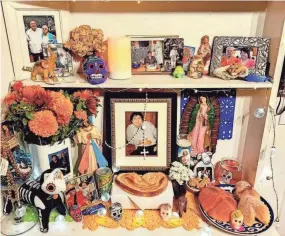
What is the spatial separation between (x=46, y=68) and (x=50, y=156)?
11.9 inches

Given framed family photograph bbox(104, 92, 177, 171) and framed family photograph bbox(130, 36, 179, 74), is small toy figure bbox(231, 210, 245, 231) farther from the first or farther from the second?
framed family photograph bbox(130, 36, 179, 74)

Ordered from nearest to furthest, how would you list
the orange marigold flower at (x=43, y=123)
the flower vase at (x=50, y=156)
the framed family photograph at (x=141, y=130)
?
1. the orange marigold flower at (x=43, y=123)
2. the flower vase at (x=50, y=156)
3. the framed family photograph at (x=141, y=130)

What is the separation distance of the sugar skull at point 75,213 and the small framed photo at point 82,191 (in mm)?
17

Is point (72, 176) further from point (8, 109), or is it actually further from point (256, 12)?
point (256, 12)

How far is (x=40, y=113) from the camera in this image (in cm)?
94

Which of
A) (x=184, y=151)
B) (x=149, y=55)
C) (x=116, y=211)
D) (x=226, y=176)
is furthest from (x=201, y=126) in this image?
(x=116, y=211)

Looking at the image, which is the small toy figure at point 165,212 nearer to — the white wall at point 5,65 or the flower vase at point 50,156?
the flower vase at point 50,156

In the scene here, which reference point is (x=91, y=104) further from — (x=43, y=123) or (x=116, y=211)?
(x=116, y=211)

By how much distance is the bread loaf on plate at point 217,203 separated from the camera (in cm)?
103

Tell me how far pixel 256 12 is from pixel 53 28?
0.70 metres

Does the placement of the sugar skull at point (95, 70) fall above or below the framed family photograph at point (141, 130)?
above

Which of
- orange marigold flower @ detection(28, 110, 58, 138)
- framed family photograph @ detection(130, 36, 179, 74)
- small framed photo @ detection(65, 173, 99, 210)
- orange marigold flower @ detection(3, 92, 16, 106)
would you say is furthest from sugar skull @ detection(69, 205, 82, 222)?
framed family photograph @ detection(130, 36, 179, 74)

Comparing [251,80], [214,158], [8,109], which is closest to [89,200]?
[8,109]

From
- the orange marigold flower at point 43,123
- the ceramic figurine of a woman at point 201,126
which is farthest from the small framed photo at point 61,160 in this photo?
the ceramic figurine of a woman at point 201,126
